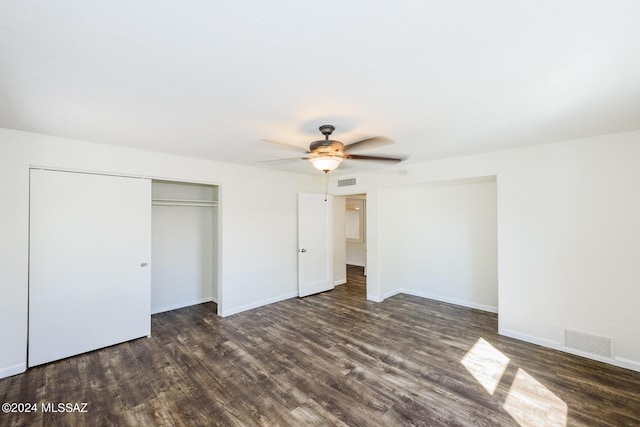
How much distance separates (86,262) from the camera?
10.6 ft

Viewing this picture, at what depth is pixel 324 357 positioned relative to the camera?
10.2 ft

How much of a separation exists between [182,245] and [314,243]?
248 cm

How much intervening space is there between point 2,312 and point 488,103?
496 centimetres

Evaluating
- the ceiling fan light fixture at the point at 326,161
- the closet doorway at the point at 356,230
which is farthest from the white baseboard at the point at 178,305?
the closet doorway at the point at 356,230

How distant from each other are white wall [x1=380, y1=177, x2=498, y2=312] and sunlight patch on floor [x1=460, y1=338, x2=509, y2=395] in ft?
5.20

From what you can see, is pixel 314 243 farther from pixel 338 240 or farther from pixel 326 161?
pixel 326 161

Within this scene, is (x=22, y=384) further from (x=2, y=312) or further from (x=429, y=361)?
(x=429, y=361)

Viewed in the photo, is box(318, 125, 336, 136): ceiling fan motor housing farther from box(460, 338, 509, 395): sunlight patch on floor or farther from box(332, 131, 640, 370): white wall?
box(460, 338, 509, 395): sunlight patch on floor

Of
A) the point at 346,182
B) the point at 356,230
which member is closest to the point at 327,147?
the point at 346,182

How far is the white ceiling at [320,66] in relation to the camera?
4.03 ft

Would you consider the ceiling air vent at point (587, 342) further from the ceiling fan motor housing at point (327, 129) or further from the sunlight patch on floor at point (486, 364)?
the ceiling fan motor housing at point (327, 129)

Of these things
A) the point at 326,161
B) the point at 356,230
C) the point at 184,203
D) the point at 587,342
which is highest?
the point at 326,161

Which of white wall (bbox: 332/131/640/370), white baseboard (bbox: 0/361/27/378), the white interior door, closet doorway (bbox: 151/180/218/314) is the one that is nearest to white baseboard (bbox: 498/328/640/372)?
white wall (bbox: 332/131/640/370)

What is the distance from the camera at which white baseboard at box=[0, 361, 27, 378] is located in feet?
8.86
